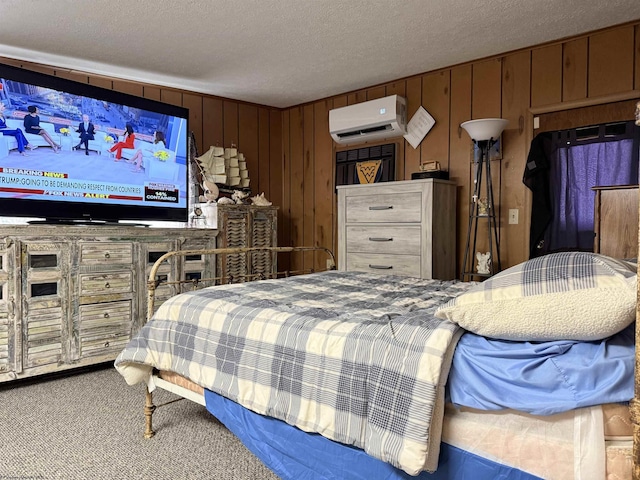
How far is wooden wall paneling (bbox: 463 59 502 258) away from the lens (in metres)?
3.49

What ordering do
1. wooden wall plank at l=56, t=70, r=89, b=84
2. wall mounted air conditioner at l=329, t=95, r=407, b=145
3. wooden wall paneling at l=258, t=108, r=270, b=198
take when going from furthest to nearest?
wooden wall paneling at l=258, t=108, r=270, b=198 → wall mounted air conditioner at l=329, t=95, r=407, b=145 → wooden wall plank at l=56, t=70, r=89, b=84

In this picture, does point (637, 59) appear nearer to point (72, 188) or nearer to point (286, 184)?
point (286, 184)

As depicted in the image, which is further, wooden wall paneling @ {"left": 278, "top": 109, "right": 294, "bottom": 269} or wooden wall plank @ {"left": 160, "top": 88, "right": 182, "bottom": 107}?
wooden wall paneling @ {"left": 278, "top": 109, "right": 294, "bottom": 269}

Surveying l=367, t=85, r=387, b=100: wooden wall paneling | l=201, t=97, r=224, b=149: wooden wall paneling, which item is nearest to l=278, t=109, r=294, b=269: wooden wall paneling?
l=201, t=97, r=224, b=149: wooden wall paneling

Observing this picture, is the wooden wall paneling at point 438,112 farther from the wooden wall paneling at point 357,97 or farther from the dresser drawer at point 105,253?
the dresser drawer at point 105,253

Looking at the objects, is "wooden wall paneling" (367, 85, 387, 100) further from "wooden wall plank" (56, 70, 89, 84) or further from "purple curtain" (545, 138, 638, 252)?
"wooden wall plank" (56, 70, 89, 84)

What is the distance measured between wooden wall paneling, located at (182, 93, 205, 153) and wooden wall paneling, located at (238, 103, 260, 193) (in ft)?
1.50

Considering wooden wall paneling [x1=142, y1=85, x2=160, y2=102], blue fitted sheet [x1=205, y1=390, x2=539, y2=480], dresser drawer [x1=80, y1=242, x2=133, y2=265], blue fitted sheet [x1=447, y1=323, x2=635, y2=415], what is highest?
wooden wall paneling [x1=142, y1=85, x2=160, y2=102]

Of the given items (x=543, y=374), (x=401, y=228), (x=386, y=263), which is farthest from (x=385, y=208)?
(x=543, y=374)

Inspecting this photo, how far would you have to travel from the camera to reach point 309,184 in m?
4.89

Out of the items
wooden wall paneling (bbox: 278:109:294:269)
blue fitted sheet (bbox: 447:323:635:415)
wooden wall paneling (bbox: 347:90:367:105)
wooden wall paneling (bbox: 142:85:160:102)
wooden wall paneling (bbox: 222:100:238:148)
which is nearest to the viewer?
blue fitted sheet (bbox: 447:323:635:415)

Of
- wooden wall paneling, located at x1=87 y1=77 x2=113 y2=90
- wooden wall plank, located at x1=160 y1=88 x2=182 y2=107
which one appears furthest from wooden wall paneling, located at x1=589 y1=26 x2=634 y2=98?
wooden wall paneling, located at x1=87 y1=77 x2=113 y2=90

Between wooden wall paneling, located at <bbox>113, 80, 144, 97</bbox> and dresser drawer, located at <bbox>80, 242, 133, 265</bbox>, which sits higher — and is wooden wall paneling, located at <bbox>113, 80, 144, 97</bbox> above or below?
above

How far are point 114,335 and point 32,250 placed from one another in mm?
821
